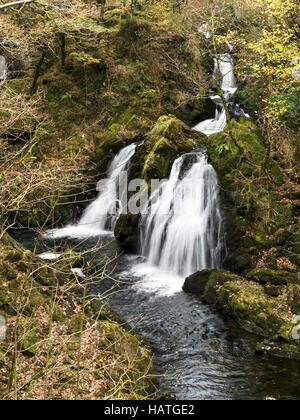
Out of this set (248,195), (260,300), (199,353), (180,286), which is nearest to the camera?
(199,353)

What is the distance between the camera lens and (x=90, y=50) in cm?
1889

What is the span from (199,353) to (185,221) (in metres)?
5.06

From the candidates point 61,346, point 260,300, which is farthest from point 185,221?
point 61,346

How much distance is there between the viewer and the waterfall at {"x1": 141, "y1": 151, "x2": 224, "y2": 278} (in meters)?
10.8

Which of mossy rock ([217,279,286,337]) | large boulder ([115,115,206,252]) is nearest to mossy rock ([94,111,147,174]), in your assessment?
large boulder ([115,115,206,252])

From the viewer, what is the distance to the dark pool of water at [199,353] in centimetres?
597

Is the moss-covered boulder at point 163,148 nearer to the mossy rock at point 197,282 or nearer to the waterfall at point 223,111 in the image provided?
the waterfall at point 223,111

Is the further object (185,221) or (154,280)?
(185,221)

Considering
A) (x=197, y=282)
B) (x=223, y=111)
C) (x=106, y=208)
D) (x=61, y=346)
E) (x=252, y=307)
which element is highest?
(x=223, y=111)

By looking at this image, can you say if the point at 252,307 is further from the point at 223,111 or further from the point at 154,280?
the point at 223,111

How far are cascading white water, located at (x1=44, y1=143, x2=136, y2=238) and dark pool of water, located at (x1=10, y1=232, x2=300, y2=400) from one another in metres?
5.29

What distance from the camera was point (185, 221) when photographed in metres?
11.5

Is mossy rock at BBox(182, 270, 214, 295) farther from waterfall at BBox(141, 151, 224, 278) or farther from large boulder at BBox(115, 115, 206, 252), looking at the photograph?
large boulder at BBox(115, 115, 206, 252)
